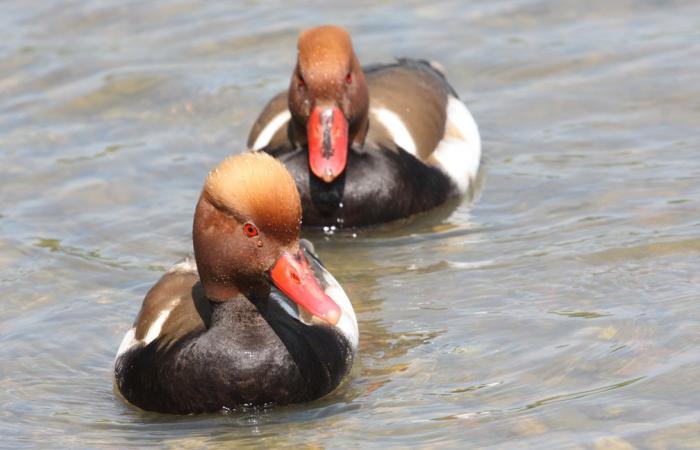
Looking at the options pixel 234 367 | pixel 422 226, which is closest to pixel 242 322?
pixel 234 367

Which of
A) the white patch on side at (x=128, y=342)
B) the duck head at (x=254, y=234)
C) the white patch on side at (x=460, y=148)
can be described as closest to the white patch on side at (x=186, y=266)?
the white patch on side at (x=128, y=342)

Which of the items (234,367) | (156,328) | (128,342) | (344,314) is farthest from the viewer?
(344,314)

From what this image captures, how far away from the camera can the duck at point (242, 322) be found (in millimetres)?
6102

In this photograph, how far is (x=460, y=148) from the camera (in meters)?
9.80

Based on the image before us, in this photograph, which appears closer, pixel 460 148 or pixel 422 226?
pixel 422 226

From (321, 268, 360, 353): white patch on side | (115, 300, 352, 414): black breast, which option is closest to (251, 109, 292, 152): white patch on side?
(321, 268, 360, 353): white patch on side

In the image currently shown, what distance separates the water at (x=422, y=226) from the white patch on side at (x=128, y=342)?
0.22 m

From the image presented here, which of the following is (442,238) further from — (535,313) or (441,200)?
(535,313)

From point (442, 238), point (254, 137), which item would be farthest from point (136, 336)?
point (254, 137)

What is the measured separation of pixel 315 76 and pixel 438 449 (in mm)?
3529

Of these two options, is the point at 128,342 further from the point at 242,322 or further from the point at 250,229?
the point at 250,229

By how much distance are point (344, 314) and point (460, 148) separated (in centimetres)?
301

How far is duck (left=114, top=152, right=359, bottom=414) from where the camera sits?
610 cm

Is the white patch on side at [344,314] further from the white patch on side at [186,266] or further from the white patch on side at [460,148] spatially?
→ the white patch on side at [460,148]
